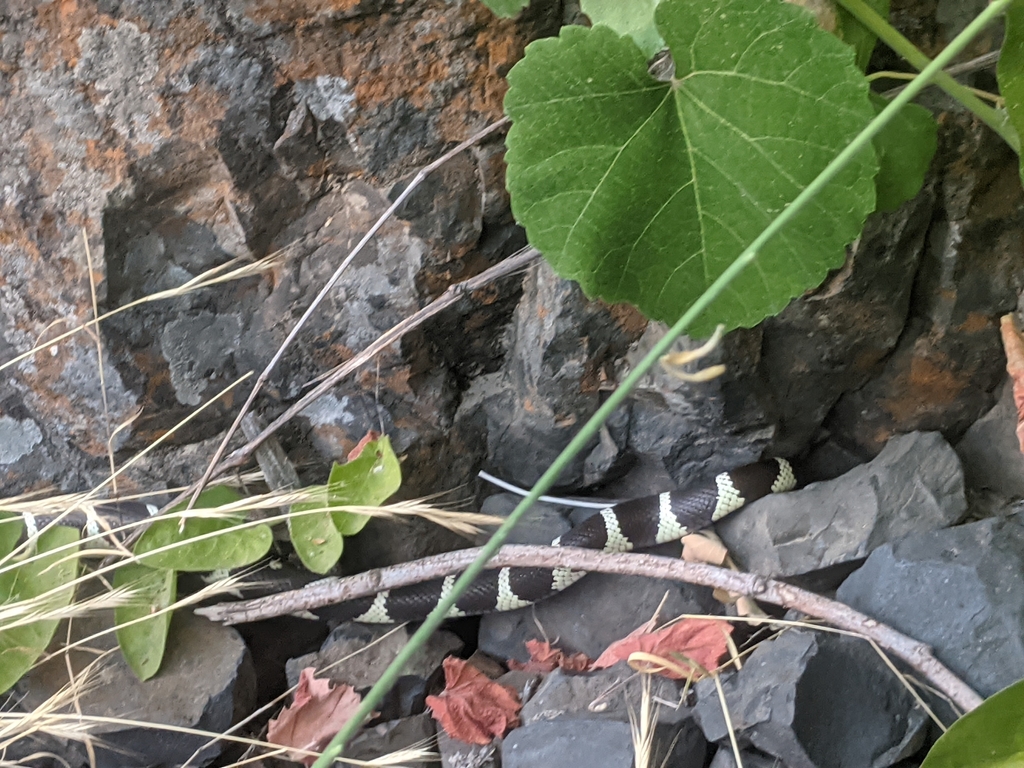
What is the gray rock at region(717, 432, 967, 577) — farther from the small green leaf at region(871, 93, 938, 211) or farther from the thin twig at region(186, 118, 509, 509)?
the thin twig at region(186, 118, 509, 509)

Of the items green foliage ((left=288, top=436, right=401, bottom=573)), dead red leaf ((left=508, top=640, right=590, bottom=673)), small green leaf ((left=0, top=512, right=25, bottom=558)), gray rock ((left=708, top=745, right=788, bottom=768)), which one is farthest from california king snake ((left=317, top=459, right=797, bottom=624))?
small green leaf ((left=0, top=512, right=25, bottom=558))

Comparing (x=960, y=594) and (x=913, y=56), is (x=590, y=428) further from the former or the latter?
(x=960, y=594)

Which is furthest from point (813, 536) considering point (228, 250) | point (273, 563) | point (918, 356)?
point (228, 250)

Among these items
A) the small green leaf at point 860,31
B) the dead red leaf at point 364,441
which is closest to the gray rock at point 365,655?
the dead red leaf at point 364,441

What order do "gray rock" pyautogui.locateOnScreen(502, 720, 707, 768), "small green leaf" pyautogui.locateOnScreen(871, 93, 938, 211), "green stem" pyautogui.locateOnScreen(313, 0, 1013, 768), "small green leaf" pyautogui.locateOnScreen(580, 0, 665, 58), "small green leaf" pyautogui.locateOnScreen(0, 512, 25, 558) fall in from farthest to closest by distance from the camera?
"small green leaf" pyautogui.locateOnScreen(0, 512, 25, 558), "gray rock" pyautogui.locateOnScreen(502, 720, 707, 768), "small green leaf" pyautogui.locateOnScreen(871, 93, 938, 211), "small green leaf" pyautogui.locateOnScreen(580, 0, 665, 58), "green stem" pyautogui.locateOnScreen(313, 0, 1013, 768)

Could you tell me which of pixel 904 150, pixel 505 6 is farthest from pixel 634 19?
pixel 904 150

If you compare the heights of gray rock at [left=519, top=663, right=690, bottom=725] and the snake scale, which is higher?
the snake scale

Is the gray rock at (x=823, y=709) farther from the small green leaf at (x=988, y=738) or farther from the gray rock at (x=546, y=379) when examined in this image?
the gray rock at (x=546, y=379)
